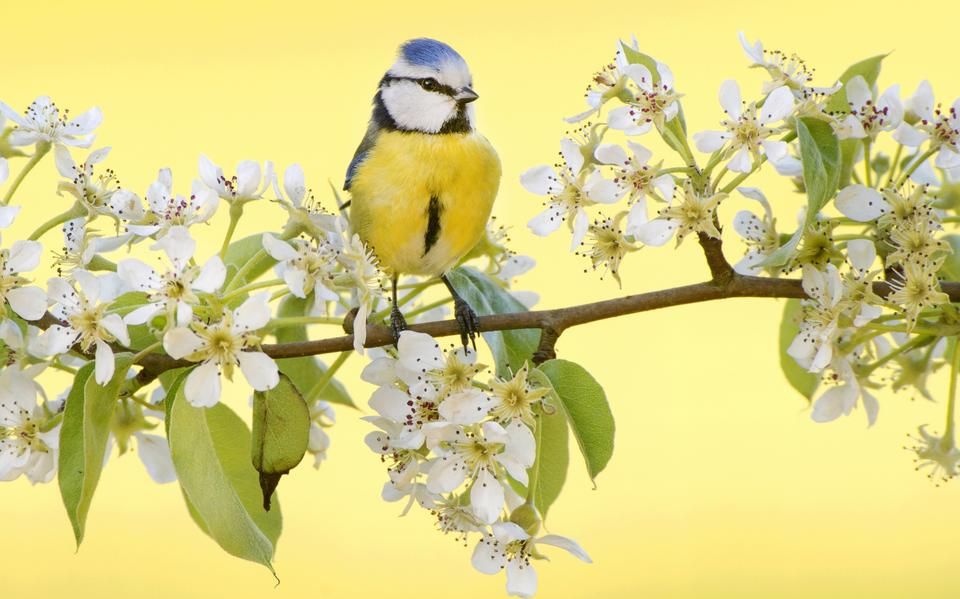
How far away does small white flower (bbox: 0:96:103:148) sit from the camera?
4.17ft

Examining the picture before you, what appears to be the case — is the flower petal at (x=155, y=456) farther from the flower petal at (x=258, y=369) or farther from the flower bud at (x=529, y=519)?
the flower bud at (x=529, y=519)

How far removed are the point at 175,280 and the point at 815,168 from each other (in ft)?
2.05

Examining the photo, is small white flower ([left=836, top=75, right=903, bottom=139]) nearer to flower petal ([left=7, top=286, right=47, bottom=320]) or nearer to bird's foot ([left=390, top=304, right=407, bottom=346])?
bird's foot ([left=390, top=304, right=407, bottom=346])

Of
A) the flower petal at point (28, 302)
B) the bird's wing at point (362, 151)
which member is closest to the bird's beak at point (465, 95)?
the bird's wing at point (362, 151)

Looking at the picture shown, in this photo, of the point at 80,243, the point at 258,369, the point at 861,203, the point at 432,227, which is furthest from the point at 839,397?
the point at 80,243

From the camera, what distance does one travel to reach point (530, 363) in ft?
3.95

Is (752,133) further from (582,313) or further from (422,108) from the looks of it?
(422,108)

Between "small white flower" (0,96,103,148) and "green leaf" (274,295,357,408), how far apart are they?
0.31m

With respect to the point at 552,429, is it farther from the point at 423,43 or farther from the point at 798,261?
the point at 423,43

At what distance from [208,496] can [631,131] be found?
56cm

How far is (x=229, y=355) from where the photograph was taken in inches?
41.0

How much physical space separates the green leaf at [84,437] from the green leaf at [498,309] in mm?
389

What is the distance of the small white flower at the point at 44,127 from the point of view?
127cm

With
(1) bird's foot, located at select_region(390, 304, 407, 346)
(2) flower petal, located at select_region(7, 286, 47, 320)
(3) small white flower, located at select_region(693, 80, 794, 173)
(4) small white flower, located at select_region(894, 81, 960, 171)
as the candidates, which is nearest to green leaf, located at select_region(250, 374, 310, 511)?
(1) bird's foot, located at select_region(390, 304, 407, 346)
